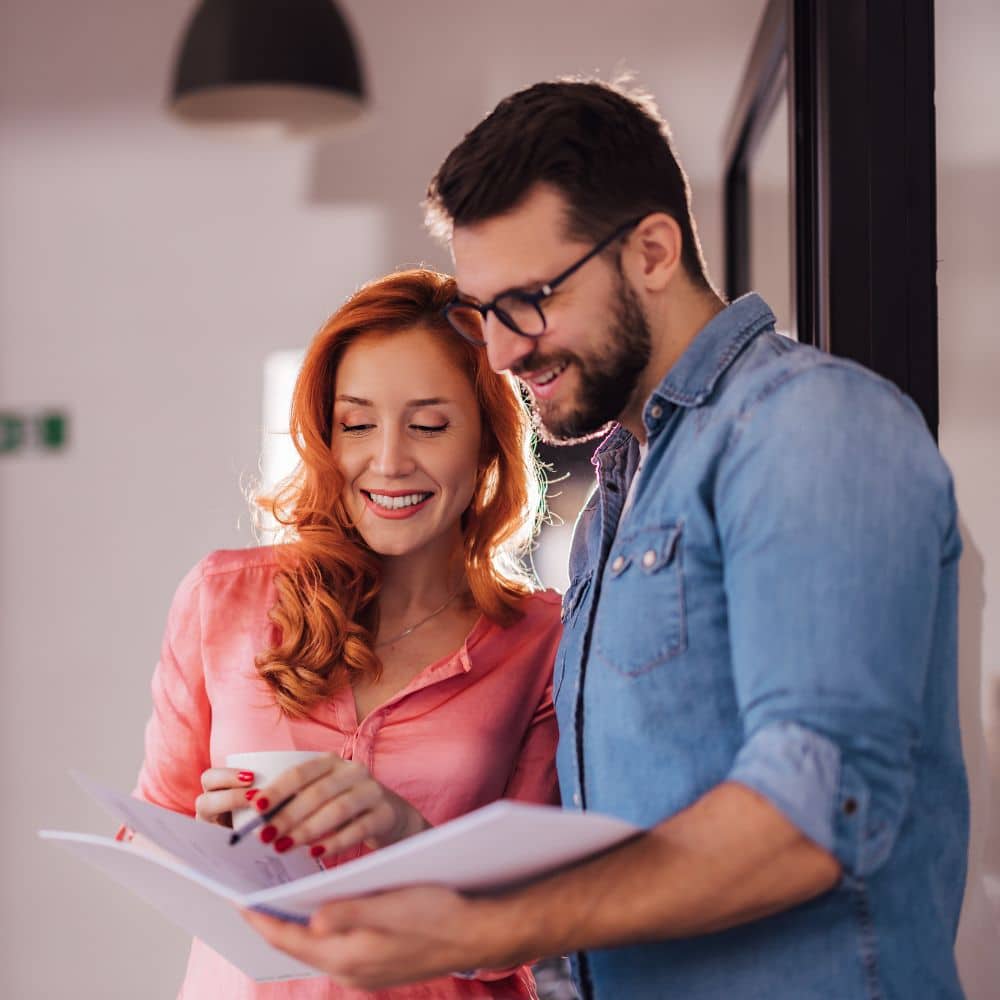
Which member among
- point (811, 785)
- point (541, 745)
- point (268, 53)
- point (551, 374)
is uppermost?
point (268, 53)

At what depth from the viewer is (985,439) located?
3.87 ft

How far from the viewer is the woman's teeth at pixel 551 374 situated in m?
1.01

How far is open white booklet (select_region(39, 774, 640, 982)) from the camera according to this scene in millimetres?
716

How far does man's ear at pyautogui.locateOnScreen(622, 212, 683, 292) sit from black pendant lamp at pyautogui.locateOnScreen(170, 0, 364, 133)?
1.57 m

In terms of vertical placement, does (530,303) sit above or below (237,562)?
above

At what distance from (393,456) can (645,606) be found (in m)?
0.51

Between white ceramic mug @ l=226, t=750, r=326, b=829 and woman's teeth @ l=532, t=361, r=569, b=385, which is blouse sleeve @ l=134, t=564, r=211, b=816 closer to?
white ceramic mug @ l=226, t=750, r=326, b=829

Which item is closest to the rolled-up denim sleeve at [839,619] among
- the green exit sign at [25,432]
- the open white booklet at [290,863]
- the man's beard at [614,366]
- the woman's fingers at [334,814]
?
the open white booklet at [290,863]

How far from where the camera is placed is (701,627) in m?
0.88

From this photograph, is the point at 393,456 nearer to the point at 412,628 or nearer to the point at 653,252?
the point at 412,628

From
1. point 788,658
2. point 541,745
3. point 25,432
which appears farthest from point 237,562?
point 25,432

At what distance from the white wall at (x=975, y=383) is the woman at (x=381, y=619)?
1.53 ft

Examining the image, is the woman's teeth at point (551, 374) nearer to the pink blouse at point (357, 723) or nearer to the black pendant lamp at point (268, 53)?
the pink blouse at point (357, 723)

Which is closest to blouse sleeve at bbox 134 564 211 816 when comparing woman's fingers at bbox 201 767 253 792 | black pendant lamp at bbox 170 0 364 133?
woman's fingers at bbox 201 767 253 792
